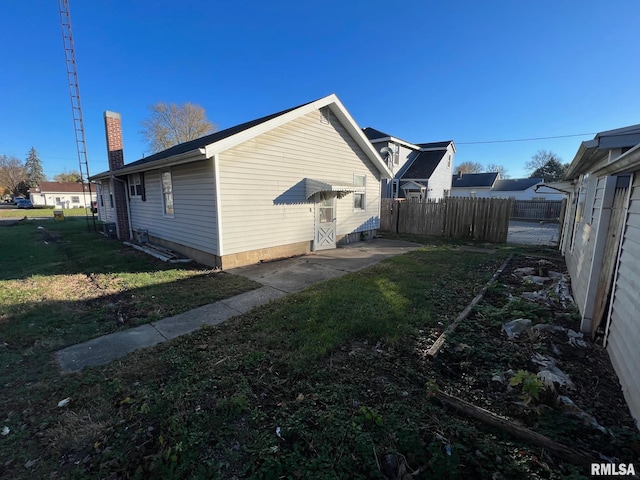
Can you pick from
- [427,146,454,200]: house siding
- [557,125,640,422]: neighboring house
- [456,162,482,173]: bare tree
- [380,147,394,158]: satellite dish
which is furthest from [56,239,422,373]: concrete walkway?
[456,162,482,173]: bare tree

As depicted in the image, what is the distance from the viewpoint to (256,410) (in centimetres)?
253

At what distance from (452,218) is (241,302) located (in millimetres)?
11588

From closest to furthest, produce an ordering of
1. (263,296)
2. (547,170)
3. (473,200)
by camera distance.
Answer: (263,296)
(473,200)
(547,170)

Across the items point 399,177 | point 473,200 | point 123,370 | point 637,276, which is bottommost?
point 123,370

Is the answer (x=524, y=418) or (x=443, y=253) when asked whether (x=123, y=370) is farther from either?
(x=443, y=253)

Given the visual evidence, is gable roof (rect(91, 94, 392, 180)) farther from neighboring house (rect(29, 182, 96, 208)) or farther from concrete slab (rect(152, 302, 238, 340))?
neighboring house (rect(29, 182, 96, 208))

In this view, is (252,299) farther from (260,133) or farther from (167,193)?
(167,193)

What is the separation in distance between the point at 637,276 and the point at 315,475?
3523 millimetres

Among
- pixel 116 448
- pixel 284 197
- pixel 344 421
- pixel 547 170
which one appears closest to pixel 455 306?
pixel 344 421

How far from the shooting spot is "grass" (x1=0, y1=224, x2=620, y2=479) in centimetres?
199

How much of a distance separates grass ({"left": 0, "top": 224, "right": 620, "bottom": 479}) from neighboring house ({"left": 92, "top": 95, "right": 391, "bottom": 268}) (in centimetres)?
396

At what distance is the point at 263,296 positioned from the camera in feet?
18.5

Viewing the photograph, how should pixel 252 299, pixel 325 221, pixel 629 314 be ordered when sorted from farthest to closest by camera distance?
pixel 325 221, pixel 252 299, pixel 629 314

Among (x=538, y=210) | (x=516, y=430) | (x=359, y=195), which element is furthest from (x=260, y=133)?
(x=538, y=210)
